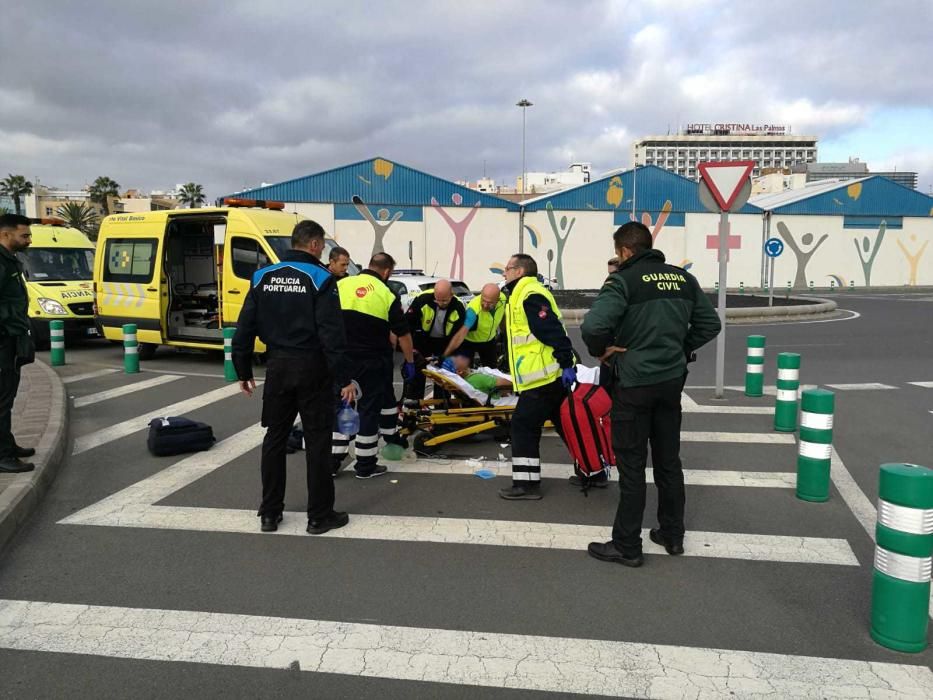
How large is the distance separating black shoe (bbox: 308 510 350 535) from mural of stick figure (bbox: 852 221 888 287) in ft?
151

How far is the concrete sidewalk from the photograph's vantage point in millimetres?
4873

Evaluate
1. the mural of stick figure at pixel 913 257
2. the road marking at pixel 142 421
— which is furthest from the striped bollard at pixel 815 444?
the mural of stick figure at pixel 913 257

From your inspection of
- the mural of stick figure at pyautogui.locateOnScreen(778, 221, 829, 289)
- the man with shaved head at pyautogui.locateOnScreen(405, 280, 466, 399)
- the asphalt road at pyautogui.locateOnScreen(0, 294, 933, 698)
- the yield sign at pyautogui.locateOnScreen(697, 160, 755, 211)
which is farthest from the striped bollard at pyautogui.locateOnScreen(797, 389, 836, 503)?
the mural of stick figure at pyautogui.locateOnScreen(778, 221, 829, 289)

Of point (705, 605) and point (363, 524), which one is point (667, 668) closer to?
point (705, 605)

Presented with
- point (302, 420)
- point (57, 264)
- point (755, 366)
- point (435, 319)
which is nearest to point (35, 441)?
point (302, 420)

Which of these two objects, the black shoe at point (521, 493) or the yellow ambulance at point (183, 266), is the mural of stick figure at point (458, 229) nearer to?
the yellow ambulance at point (183, 266)

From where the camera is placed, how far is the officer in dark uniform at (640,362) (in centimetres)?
416

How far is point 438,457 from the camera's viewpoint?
6730 millimetres

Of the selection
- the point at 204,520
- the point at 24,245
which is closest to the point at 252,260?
the point at 24,245

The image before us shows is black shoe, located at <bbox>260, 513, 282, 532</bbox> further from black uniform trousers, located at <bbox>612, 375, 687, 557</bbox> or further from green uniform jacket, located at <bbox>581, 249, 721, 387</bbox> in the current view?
green uniform jacket, located at <bbox>581, 249, 721, 387</bbox>

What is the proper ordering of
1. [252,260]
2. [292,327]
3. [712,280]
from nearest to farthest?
1. [292,327]
2. [252,260]
3. [712,280]

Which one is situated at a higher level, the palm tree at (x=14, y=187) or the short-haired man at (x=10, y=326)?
the palm tree at (x=14, y=187)

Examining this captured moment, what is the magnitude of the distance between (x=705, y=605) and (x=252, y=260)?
974 centimetres

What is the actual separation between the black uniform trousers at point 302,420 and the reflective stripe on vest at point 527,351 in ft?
4.73
